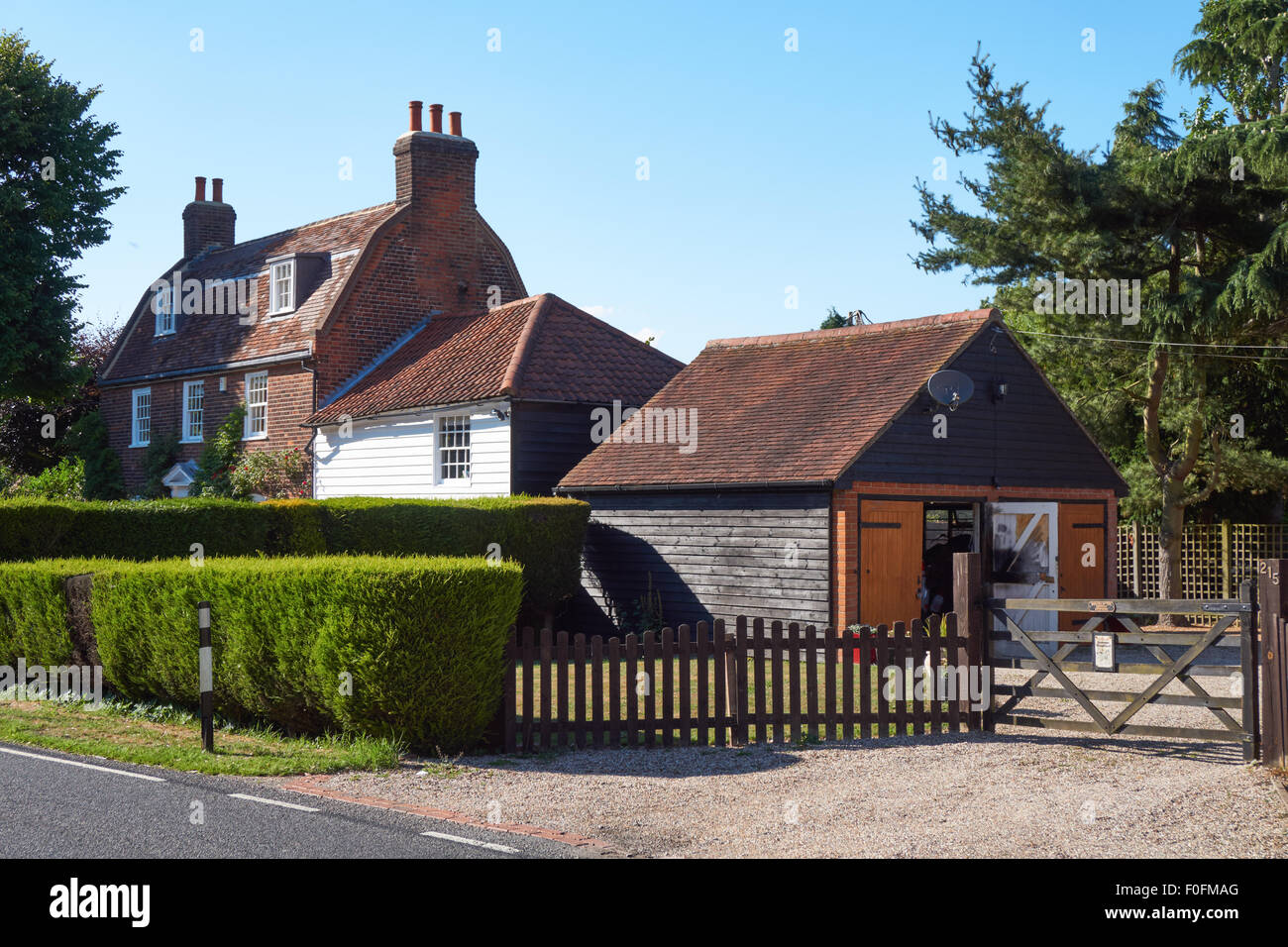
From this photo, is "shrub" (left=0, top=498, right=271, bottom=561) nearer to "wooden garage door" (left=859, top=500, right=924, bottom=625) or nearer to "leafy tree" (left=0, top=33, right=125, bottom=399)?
"wooden garage door" (left=859, top=500, right=924, bottom=625)

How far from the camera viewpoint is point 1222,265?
1047 inches

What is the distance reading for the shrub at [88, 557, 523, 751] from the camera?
10781mm

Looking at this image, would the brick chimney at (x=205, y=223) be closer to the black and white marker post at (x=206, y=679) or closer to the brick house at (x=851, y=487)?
the brick house at (x=851, y=487)

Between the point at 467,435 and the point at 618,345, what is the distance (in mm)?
4534

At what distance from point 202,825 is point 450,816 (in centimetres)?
161

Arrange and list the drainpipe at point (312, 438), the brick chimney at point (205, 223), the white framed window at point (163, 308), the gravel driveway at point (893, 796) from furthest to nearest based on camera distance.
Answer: the brick chimney at point (205, 223) < the white framed window at point (163, 308) < the drainpipe at point (312, 438) < the gravel driveway at point (893, 796)

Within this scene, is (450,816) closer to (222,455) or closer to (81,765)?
(81,765)

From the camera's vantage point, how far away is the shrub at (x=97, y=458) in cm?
3672

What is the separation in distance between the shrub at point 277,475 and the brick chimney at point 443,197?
568 centimetres

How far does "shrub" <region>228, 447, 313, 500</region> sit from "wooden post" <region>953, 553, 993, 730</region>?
21.8m

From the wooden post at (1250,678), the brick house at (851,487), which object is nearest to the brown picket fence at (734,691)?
the wooden post at (1250,678)

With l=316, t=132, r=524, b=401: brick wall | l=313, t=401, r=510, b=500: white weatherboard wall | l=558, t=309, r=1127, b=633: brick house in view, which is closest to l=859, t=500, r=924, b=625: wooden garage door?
l=558, t=309, r=1127, b=633: brick house
